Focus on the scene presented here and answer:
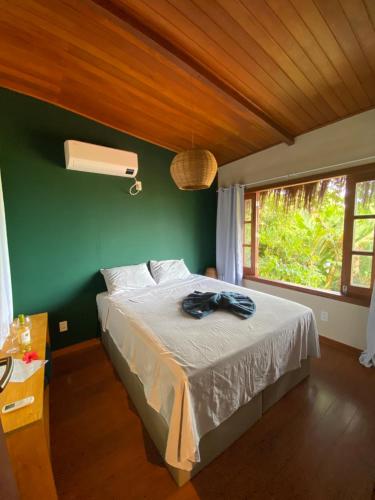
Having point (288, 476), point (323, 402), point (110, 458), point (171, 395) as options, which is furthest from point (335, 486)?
point (110, 458)

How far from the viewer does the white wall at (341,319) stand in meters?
2.23

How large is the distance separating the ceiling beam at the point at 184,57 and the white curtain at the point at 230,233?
1114 mm

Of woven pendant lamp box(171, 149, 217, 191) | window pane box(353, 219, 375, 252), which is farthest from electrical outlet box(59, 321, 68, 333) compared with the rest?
window pane box(353, 219, 375, 252)

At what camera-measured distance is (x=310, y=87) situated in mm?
1819

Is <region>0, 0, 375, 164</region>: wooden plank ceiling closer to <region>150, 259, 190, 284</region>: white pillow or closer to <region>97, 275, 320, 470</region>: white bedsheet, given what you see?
<region>150, 259, 190, 284</region>: white pillow

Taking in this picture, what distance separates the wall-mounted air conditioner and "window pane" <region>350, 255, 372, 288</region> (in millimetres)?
2680

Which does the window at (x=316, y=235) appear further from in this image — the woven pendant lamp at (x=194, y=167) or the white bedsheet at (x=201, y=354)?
the woven pendant lamp at (x=194, y=167)

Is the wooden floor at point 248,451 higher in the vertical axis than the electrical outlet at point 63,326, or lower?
lower

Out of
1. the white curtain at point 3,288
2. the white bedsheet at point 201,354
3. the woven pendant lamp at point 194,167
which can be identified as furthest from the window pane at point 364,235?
the white curtain at point 3,288

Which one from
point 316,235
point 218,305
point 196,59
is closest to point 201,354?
point 218,305

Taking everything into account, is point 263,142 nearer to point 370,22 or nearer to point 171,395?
point 370,22

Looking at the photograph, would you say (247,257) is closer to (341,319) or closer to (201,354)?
(341,319)

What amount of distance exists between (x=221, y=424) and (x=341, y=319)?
1887 mm

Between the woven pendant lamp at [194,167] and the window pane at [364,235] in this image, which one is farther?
the window pane at [364,235]
